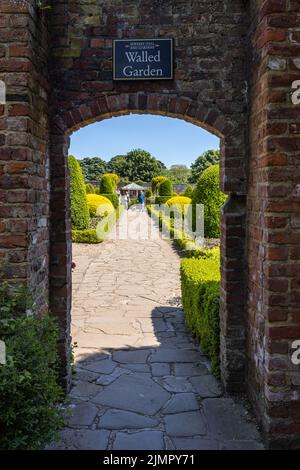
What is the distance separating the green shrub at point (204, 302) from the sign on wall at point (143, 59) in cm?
229

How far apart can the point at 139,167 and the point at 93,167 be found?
14890mm

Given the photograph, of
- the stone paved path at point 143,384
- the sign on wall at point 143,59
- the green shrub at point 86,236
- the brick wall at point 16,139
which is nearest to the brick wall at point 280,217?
the stone paved path at point 143,384

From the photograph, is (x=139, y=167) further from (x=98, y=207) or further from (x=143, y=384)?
(x=143, y=384)

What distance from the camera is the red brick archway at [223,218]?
139 inches

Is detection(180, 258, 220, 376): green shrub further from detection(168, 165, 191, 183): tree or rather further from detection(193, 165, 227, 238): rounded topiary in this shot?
detection(168, 165, 191, 183): tree

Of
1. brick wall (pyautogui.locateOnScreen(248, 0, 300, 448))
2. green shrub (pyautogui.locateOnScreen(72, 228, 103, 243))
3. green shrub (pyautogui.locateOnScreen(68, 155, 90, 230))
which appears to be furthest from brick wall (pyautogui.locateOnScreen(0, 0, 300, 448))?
green shrub (pyautogui.locateOnScreen(68, 155, 90, 230))

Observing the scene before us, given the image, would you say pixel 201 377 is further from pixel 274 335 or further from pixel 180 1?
pixel 180 1

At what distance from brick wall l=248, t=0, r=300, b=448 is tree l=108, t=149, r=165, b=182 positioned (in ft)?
185

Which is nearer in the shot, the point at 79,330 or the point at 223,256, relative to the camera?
the point at 223,256

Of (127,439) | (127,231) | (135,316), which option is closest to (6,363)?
(127,439)

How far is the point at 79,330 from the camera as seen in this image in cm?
579

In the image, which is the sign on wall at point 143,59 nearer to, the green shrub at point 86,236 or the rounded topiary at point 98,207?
the green shrub at point 86,236

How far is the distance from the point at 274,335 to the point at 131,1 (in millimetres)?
2951

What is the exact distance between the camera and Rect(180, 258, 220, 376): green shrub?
4168 mm
